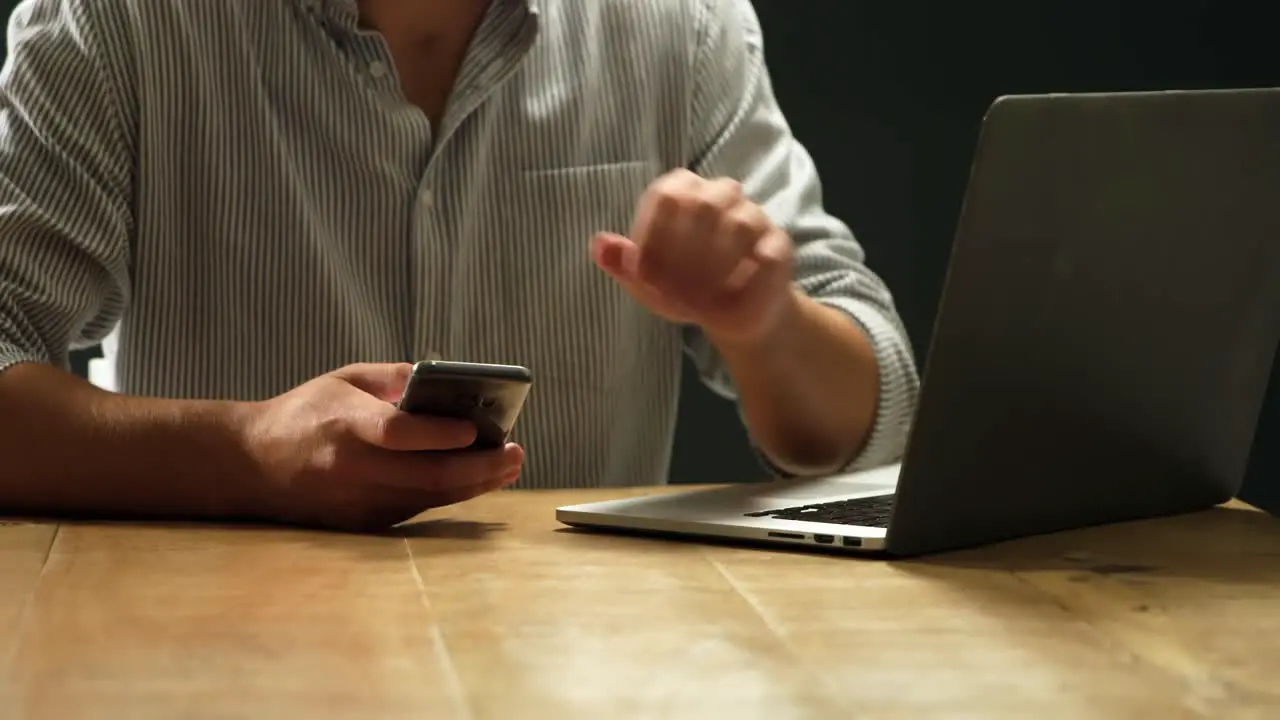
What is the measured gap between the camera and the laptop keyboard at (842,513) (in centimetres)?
106

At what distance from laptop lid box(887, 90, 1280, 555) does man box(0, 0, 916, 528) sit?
10.8 inches

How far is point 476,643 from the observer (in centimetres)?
77

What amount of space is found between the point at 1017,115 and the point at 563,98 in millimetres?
812

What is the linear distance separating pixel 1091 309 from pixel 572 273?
2.35ft

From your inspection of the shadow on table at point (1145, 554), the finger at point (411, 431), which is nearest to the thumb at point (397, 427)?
the finger at point (411, 431)

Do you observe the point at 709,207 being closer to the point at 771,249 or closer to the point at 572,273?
the point at 771,249

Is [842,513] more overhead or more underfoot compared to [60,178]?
more underfoot

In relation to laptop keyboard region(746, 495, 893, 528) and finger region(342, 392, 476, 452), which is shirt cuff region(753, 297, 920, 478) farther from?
finger region(342, 392, 476, 452)

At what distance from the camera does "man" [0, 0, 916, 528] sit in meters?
1.44

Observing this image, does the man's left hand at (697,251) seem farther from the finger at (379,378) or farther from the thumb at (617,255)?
the finger at (379,378)

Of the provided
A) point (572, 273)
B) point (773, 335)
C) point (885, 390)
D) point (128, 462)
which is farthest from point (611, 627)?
point (572, 273)

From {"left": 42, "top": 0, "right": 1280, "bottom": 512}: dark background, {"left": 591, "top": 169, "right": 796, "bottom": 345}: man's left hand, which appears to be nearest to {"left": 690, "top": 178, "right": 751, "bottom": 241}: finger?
{"left": 591, "top": 169, "right": 796, "bottom": 345}: man's left hand

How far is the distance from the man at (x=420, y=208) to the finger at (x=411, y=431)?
0.79 feet

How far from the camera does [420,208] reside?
1563mm
